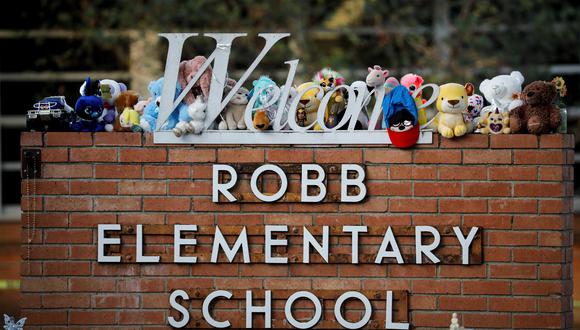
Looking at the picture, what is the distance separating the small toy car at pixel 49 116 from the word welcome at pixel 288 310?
3.82 ft

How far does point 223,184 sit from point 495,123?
1554mm

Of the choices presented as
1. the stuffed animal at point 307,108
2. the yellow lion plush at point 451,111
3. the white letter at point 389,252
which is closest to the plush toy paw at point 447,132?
the yellow lion plush at point 451,111

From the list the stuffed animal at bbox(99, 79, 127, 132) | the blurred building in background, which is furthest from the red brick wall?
the blurred building in background

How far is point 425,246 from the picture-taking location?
20.7 feet

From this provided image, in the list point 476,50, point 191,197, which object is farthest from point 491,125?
point 476,50

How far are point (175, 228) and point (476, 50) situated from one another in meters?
9.75

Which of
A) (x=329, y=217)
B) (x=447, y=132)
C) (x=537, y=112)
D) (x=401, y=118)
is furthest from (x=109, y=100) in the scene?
(x=537, y=112)

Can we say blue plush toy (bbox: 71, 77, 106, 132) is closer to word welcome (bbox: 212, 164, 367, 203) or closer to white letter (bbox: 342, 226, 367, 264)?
word welcome (bbox: 212, 164, 367, 203)

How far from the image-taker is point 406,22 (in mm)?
15781

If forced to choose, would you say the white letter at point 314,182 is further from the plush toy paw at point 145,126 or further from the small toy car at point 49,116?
the small toy car at point 49,116

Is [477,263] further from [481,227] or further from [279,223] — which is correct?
[279,223]

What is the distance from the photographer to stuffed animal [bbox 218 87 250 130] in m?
6.42

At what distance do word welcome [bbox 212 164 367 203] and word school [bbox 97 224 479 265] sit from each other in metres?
0.17

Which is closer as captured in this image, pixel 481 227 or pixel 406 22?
pixel 481 227
